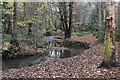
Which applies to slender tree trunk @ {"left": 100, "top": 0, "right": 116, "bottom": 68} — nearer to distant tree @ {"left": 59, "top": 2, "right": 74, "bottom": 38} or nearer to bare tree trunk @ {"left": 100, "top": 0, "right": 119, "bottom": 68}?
bare tree trunk @ {"left": 100, "top": 0, "right": 119, "bottom": 68}

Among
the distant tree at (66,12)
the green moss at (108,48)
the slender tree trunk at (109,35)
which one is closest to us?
the slender tree trunk at (109,35)

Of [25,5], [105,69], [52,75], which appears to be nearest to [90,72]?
[105,69]

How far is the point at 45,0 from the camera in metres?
28.2

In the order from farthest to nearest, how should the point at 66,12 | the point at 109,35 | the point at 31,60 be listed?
the point at 66,12, the point at 31,60, the point at 109,35

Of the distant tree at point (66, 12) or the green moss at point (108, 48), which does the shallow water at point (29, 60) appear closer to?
the green moss at point (108, 48)

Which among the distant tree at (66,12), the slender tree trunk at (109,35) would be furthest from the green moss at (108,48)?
the distant tree at (66,12)

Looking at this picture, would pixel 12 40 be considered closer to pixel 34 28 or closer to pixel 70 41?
pixel 70 41

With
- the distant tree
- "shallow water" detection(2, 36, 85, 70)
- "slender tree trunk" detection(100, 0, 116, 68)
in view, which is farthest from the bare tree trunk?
the distant tree

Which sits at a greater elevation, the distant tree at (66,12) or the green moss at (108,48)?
the distant tree at (66,12)

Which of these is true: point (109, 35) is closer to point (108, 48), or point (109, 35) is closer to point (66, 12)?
point (108, 48)

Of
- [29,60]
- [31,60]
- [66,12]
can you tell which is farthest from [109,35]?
[66,12]

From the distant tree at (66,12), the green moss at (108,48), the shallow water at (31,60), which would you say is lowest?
the shallow water at (31,60)

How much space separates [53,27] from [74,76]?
3644 centimetres

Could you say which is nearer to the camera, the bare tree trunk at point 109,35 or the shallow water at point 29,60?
the bare tree trunk at point 109,35
